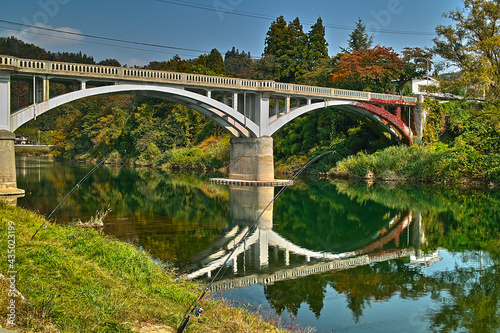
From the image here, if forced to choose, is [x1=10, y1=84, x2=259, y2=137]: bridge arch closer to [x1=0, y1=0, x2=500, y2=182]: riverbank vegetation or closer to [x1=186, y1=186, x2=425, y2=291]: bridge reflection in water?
[x1=0, y1=0, x2=500, y2=182]: riverbank vegetation

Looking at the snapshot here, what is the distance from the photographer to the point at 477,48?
43125mm

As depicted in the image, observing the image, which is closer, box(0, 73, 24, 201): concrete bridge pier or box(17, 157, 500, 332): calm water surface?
box(17, 157, 500, 332): calm water surface

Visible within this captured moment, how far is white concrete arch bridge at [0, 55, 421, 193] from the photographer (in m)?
25.9

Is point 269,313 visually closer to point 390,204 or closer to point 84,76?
point 390,204

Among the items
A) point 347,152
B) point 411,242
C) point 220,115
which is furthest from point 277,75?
point 411,242

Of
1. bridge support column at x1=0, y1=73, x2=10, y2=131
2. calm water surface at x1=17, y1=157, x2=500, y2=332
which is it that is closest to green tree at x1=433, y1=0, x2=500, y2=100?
calm water surface at x1=17, y1=157, x2=500, y2=332

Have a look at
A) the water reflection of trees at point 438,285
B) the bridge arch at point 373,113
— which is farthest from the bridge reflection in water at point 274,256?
the bridge arch at point 373,113

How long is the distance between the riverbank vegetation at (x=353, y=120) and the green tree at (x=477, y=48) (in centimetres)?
9

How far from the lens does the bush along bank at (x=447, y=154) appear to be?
35.8 m

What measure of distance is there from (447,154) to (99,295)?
34.3 metres

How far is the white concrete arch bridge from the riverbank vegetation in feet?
12.0

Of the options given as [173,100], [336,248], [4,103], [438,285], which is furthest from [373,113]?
[438,285]

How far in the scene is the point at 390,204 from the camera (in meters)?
26.5

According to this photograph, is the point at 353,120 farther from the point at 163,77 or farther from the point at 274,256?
the point at 274,256
